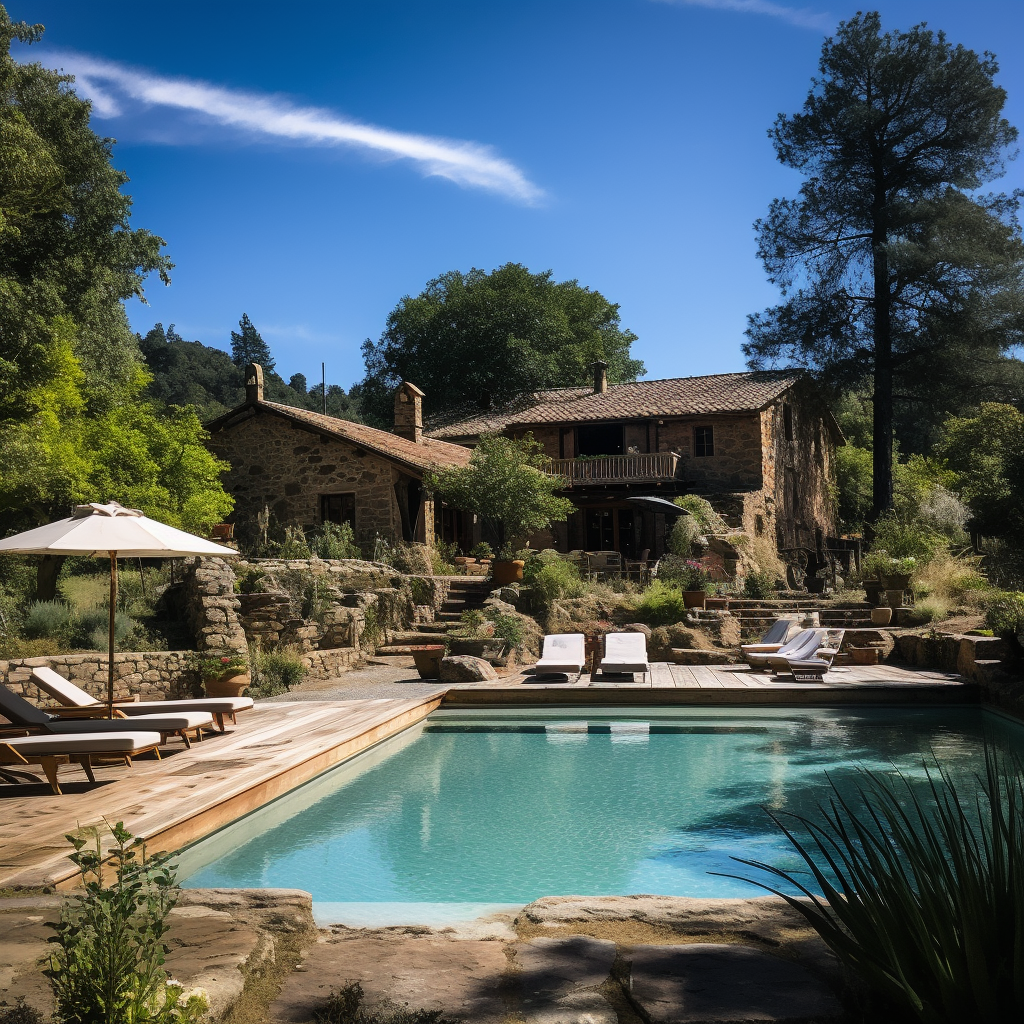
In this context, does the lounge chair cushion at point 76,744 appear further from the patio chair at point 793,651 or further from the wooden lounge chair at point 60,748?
the patio chair at point 793,651

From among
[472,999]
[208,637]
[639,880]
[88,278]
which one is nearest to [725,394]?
[88,278]

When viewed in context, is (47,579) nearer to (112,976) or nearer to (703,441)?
(112,976)

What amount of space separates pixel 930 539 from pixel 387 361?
2623 cm

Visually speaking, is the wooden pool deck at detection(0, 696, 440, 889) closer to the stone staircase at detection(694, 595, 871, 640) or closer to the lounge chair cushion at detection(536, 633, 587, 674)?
the lounge chair cushion at detection(536, 633, 587, 674)

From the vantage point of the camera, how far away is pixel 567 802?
259 inches

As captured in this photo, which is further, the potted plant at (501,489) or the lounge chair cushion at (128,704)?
the potted plant at (501,489)

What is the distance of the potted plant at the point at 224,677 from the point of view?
9859mm

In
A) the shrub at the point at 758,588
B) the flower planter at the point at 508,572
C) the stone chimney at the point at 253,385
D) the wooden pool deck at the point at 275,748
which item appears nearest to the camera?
the wooden pool deck at the point at 275,748

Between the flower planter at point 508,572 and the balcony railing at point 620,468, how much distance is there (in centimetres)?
700

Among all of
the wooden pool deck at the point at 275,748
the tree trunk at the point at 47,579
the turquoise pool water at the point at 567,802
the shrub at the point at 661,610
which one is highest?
the tree trunk at the point at 47,579

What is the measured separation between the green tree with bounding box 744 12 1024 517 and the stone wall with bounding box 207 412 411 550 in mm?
14012

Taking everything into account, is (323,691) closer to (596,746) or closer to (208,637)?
(208,637)

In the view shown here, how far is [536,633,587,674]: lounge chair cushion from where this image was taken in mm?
11430

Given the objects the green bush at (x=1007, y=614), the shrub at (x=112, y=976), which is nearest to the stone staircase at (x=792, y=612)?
the green bush at (x=1007, y=614)
